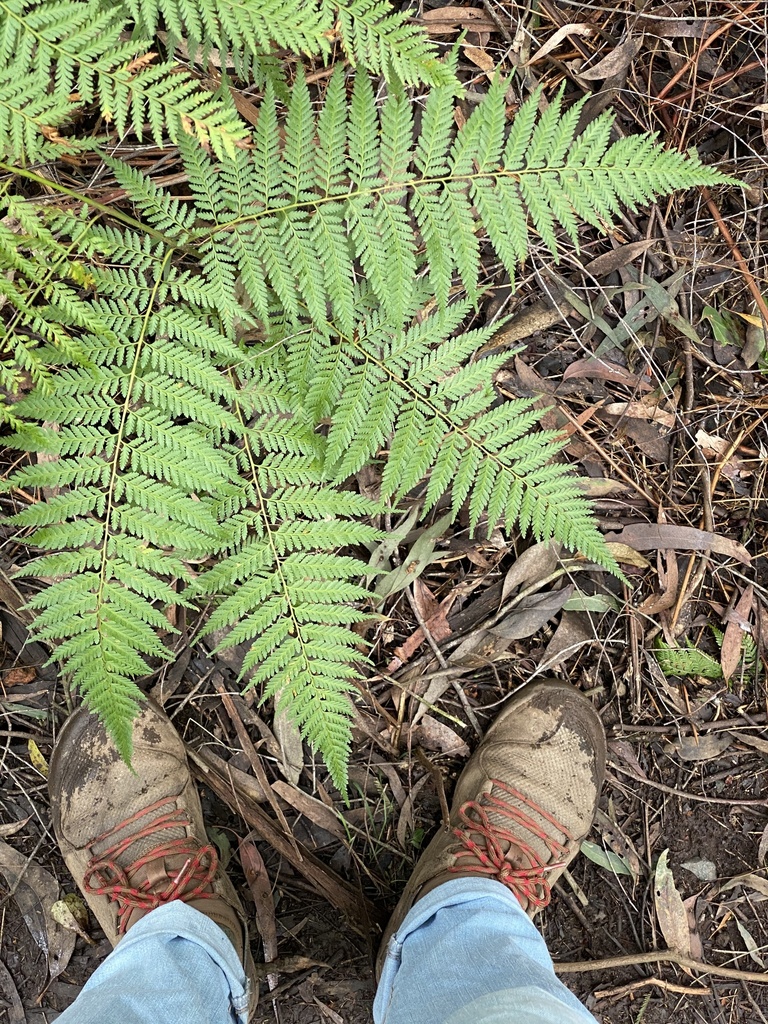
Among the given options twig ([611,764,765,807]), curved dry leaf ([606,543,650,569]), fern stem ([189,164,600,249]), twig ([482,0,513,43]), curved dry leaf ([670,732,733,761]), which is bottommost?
twig ([611,764,765,807])

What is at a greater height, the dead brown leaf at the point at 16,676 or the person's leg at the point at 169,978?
the dead brown leaf at the point at 16,676

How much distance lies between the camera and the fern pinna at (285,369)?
242 cm

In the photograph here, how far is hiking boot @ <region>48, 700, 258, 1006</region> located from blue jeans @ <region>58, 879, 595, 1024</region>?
226 millimetres

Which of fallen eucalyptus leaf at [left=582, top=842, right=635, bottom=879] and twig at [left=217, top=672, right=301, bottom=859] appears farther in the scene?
fallen eucalyptus leaf at [left=582, top=842, right=635, bottom=879]

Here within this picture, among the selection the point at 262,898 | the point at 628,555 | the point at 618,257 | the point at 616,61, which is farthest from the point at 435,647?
the point at 616,61

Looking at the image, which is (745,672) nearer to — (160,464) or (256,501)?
(256,501)

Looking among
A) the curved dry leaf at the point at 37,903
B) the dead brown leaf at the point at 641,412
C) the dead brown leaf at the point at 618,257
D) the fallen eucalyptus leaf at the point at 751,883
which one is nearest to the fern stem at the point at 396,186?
the dead brown leaf at the point at 618,257

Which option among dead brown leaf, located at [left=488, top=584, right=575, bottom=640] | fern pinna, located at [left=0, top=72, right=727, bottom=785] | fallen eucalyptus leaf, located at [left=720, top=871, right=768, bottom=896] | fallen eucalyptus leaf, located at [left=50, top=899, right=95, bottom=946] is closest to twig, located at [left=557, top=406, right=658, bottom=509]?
dead brown leaf, located at [left=488, top=584, right=575, bottom=640]

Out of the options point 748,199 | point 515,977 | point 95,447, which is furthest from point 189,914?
point 748,199

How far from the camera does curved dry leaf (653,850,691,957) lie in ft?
11.4

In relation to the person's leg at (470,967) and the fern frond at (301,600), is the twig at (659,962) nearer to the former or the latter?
the person's leg at (470,967)

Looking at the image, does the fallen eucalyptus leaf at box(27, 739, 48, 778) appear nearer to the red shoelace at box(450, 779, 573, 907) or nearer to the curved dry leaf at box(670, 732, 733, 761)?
the red shoelace at box(450, 779, 573, 907)

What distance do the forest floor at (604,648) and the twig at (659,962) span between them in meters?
0.03

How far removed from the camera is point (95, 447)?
2629mm
